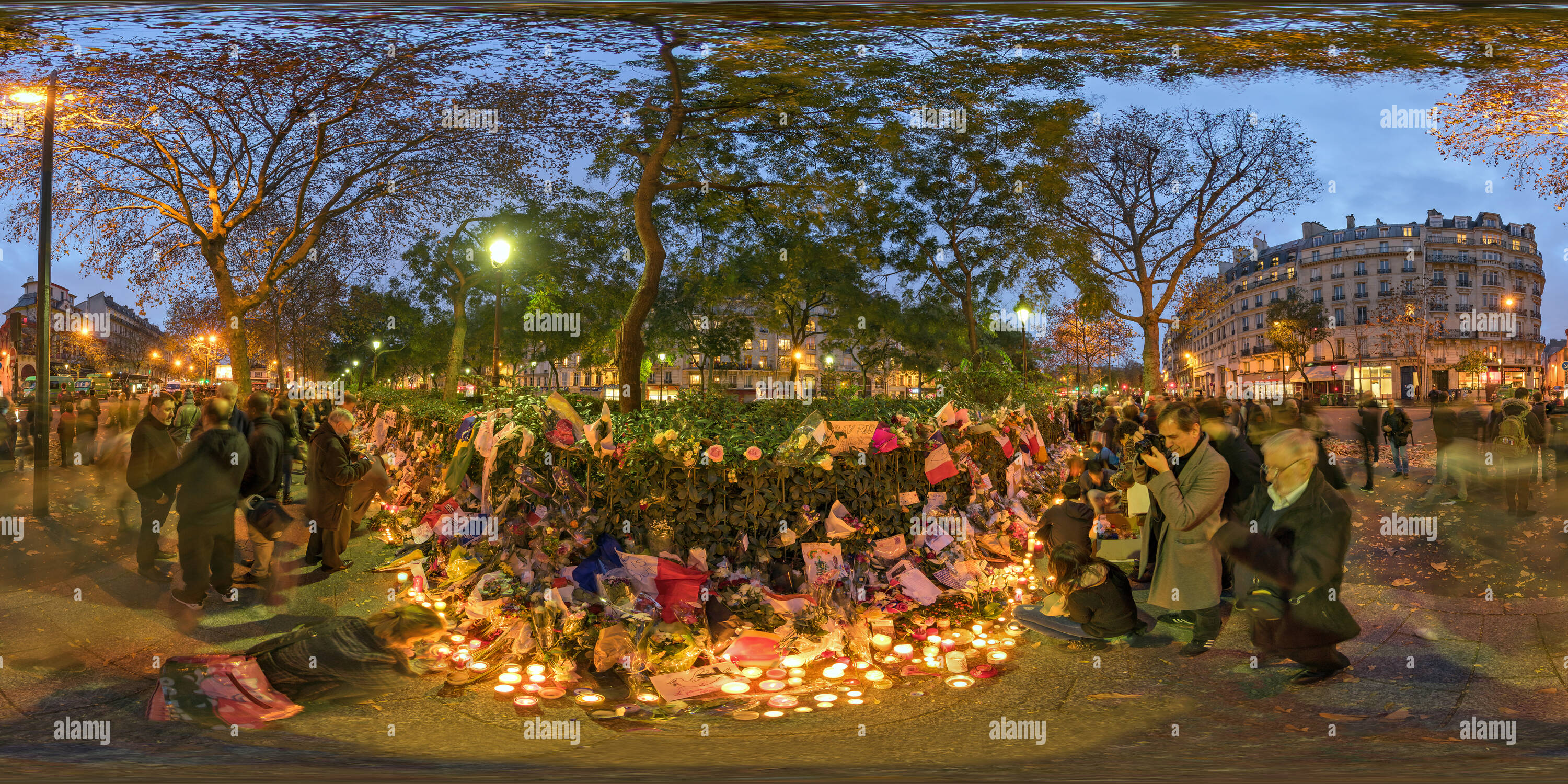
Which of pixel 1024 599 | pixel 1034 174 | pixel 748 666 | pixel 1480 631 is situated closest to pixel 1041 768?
pixel 748 666

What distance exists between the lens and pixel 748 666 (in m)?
4.33

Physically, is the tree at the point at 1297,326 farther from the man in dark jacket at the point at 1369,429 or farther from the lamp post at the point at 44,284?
the lamp post at the point at 44,284

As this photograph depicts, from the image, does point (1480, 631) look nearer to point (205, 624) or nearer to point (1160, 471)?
point (1160, 471)

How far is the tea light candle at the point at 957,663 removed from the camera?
14.2 feet

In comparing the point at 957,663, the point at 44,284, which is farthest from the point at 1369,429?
the point at 44,284

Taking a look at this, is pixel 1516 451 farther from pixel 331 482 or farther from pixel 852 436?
pixel 331 482

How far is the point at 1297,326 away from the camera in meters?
43.7

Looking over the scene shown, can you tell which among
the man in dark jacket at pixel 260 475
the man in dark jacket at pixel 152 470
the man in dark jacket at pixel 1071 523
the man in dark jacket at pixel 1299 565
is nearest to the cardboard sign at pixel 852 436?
the man in dark jacket at pixel 1071 523

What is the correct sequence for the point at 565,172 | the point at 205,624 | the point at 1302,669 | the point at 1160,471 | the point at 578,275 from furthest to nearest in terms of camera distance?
the point at 578,275 → the point at 565,172 → the point at 205,624 → the point at 1160,471 → the point at 1302,669

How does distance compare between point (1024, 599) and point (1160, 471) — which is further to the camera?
point (1024, 599)

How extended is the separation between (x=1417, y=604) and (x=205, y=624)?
364 inches

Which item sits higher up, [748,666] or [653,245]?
[653,245]

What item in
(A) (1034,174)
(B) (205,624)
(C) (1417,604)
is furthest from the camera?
(A) (1034,174)

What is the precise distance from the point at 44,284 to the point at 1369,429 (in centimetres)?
1918
